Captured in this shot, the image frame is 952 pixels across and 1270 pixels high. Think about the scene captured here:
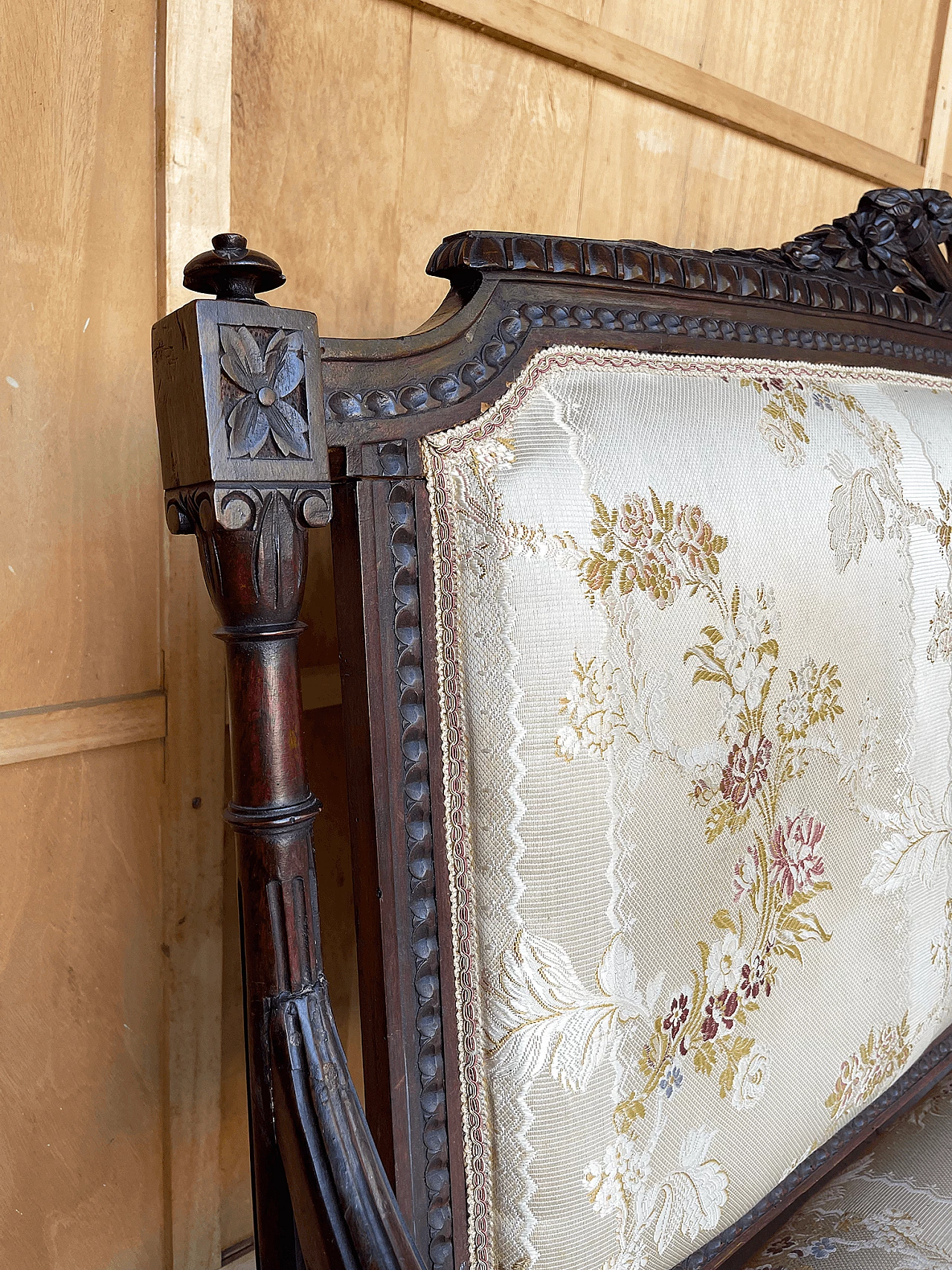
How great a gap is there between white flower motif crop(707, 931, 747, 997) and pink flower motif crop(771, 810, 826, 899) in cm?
5

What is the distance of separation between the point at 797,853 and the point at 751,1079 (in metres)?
0.12

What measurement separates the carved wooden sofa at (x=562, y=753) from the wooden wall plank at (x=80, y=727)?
0.68 ft

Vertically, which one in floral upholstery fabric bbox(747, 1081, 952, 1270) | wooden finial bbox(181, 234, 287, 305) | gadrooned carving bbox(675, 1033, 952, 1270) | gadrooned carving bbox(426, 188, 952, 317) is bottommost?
floral upholstery fabric bbox(747, 1081, 952, 1270)

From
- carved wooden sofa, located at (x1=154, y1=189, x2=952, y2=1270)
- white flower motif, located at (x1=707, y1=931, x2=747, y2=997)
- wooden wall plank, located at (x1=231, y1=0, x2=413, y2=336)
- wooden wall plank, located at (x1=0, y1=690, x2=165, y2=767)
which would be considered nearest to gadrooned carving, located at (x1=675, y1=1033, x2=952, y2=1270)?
carved wooden sofa, located at (x1=154, y1=189, x2=952, y2=1270)

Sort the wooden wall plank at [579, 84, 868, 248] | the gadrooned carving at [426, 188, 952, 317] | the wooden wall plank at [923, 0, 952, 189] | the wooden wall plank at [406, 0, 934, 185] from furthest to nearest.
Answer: the wooden wall plank at [923, 0, 952, 189]
the wooden wall plank at [579, 84, 868, 248]
the wooden wall plank at [406, 0, 934, 185]
the gadrooned carving at [426, 188, 952, 317]

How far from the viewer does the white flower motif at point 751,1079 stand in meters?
0.50

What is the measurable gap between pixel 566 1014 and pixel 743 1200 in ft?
0.62

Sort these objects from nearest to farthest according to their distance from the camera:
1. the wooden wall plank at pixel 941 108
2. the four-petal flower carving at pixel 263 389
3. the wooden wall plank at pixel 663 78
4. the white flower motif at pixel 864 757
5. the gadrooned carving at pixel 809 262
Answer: the four-petal flower carving at pixel 263 389 → the gadrooned carving at pixel 809 262 → the white flower motif at pixel 864 757 → the wooden wall plank at pixel 663 78 → the wooden wall plank at pixel 941 108

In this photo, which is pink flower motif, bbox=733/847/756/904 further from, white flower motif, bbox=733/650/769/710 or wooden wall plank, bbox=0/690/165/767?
wooden wall plank, bbox=0/690/165/767

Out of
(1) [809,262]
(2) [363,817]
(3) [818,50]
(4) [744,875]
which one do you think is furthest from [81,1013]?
(3) [818,50]

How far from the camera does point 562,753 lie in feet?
1.37

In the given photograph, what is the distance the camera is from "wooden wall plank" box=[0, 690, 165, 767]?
526 millimetres

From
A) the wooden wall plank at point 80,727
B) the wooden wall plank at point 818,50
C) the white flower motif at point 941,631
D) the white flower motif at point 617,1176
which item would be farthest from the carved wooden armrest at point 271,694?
the wooden wall plank at point 818,50

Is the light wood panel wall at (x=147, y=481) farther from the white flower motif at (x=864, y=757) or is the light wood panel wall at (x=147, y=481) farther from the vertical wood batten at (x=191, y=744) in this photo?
the white flower motif at (x=864, y=757)
